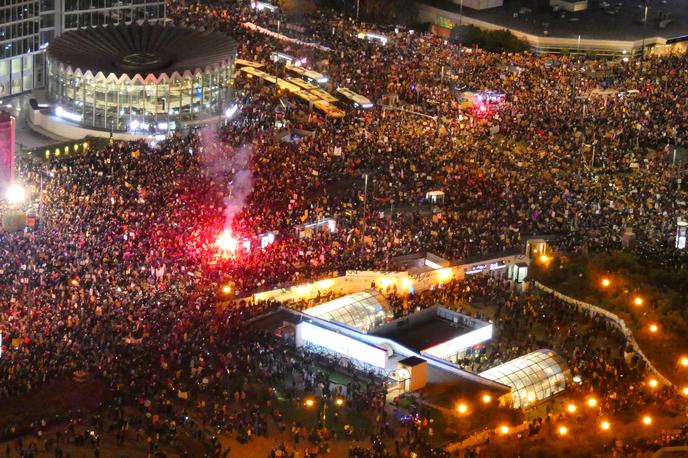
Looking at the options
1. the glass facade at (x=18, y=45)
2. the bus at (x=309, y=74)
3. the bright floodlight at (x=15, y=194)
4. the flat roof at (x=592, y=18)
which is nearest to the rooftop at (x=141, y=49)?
the glass facade at (x=18, y=45)

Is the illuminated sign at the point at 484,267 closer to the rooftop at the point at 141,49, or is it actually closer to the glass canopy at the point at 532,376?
the glass canopy at the point at 532,376

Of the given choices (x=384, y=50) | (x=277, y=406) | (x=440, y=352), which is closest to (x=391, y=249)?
(x=440, y=352)

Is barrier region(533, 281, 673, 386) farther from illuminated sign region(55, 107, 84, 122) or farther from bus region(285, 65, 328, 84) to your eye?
bus region(285, 65, 328, 84)

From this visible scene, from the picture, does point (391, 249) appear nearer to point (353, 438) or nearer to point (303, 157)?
point (303, 157)

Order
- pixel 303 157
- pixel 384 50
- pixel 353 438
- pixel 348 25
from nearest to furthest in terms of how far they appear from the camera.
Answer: pixel 353 438
pixel 303 157
pixel 384 50
pixel 348 25

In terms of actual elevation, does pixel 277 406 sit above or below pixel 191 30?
below

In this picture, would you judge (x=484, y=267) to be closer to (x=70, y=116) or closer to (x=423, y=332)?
(x=423, y=332)
